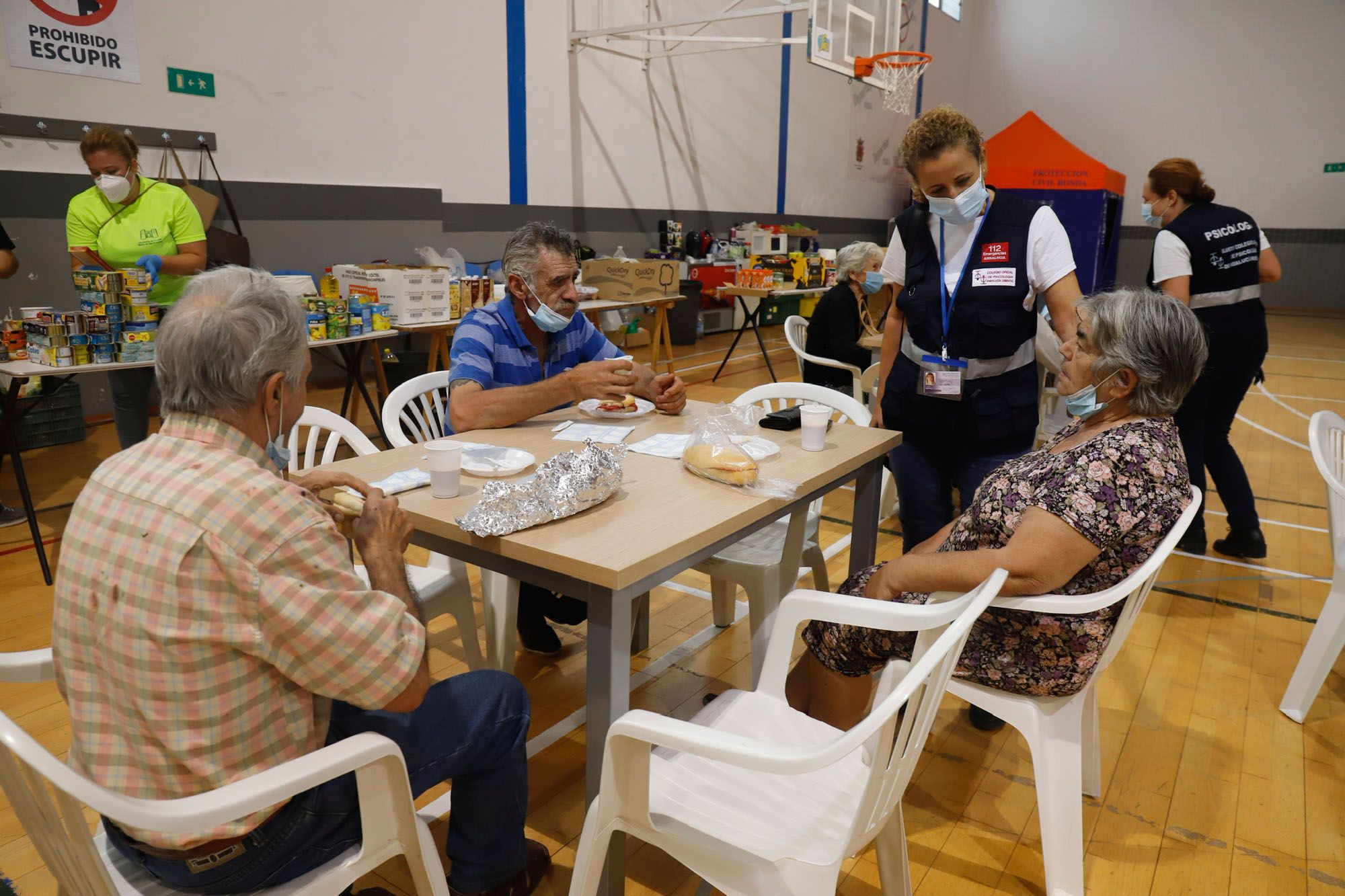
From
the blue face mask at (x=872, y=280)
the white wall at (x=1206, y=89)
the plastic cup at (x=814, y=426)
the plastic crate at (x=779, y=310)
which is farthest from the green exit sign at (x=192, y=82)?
the white wall at (x=1206, y=89)

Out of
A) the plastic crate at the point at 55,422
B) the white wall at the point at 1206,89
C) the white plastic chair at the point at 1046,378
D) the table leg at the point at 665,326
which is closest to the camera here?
the white plastic chair at the point at 1046,378

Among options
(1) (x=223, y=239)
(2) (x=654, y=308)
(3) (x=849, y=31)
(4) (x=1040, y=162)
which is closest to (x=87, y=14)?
(1) (x=223, y=239)

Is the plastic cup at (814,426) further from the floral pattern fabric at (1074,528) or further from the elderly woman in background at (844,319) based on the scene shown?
the elderly woman in background at (844,319)

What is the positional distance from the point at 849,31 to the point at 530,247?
7.19m

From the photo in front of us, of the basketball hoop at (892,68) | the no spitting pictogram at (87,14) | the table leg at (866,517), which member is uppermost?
the basketball hoop at (892,68)

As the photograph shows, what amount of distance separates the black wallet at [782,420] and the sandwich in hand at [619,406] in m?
0.40

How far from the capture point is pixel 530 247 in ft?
8.14

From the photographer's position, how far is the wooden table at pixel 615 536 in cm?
146

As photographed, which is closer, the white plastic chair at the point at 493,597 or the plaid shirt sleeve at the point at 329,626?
the plaid shirt sleeve at the point at 329,626

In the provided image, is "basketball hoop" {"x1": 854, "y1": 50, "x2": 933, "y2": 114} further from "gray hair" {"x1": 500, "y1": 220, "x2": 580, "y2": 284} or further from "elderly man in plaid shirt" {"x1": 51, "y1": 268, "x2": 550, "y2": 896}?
"elderly man in plaid shirt" {"x1": 51, "y1": 268, "x2": 550, "y2": 896}

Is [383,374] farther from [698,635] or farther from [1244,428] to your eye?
[1244,428]

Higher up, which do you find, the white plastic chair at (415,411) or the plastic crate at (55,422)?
the white plastic chair at (415,411)

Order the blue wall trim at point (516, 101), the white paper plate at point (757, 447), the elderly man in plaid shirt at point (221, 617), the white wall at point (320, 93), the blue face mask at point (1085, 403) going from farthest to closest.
Result: the blue wall trim at point (516, 101) → the white wall at point (320, 93) → the white paper plate at point (757, 447) → the blue face mask at point (1085, 403) → the elderly man in plaid shirt at point (221, 617)

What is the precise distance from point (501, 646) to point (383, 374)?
10.5 ft
